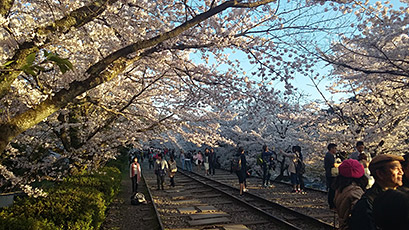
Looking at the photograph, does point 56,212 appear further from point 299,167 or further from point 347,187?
point 299,167

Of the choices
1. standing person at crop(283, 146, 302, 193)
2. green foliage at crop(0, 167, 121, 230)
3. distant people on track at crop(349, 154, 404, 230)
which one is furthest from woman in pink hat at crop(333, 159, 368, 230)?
standing person at crop(283, 146, 302, 193)

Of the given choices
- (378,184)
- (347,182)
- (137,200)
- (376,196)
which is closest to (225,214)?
(137,200)

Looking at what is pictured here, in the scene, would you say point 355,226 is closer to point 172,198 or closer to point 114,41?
point 114,41

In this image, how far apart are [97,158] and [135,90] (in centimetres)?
369

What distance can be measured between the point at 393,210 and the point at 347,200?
4.11 feet

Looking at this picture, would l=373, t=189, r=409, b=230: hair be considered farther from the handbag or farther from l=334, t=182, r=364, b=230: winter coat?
the handbag

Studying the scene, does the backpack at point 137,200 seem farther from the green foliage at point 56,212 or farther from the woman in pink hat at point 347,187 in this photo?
the woman in pink hat at point 347,187

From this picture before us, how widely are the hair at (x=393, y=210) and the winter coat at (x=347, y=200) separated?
1.08 metres

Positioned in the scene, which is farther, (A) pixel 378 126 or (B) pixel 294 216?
(A) pixel 378 126

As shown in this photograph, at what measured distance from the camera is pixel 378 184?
2553mm

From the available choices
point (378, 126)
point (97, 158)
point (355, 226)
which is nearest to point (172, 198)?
point (97, 158)

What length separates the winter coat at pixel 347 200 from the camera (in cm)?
294

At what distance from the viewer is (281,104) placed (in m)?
5.97

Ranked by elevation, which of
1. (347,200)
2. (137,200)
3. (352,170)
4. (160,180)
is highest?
(352,170)
